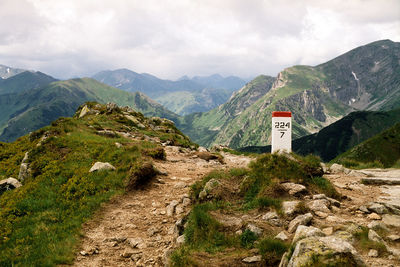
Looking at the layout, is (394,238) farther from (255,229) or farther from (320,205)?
(255,229)

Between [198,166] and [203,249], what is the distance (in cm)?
1233

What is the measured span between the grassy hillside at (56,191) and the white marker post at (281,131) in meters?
8.62

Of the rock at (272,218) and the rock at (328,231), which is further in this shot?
the rock at (272,218)

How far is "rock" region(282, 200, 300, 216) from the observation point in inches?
372

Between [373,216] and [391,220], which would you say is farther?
[373,216]

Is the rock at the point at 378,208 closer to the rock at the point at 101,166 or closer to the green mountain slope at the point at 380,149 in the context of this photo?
the rock at the point at 101,166

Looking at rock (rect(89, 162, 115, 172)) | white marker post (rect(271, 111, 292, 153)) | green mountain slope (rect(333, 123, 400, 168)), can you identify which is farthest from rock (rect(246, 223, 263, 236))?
green mountain slope (rect(333, 123, 400, 168))

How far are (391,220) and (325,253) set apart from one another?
181 inches

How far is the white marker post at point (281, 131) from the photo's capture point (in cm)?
1408

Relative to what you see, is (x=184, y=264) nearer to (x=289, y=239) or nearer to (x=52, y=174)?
(x=289, y=239)

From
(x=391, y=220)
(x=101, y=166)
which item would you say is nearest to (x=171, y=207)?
(x=101, y=166)

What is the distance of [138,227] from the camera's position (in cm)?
1150

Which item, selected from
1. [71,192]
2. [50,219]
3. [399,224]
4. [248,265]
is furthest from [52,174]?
[399,224]

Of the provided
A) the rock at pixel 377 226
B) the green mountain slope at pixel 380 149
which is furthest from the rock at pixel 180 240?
the green mountain slope at pixel 380 149
